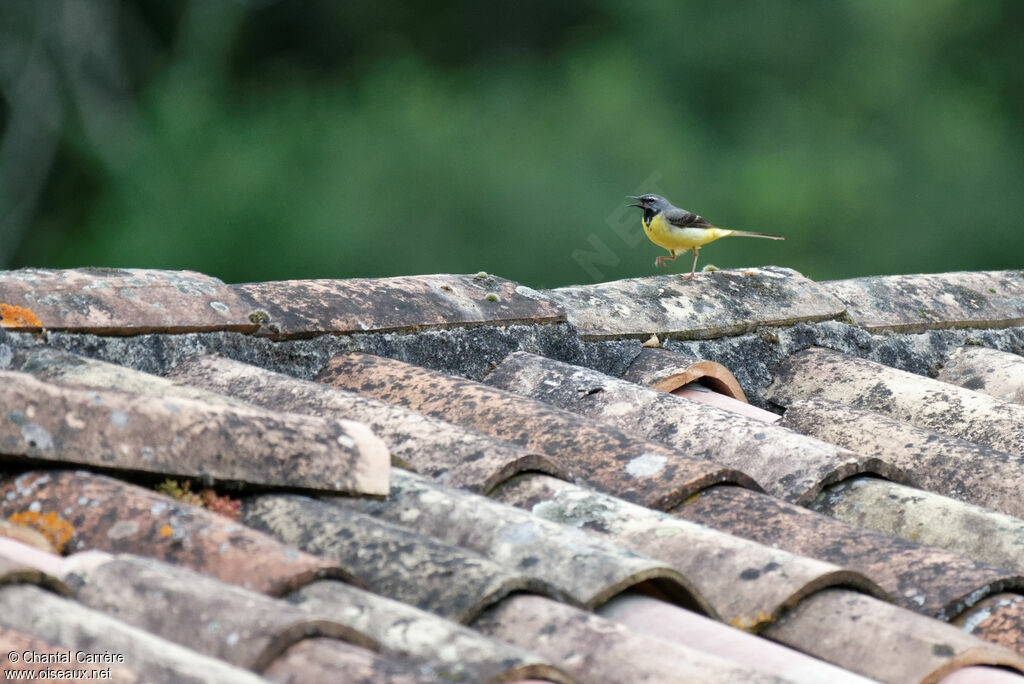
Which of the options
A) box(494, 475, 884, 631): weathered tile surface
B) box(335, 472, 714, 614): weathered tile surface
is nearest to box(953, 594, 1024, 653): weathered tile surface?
box(494, 475, 884, 631): weathered tile surface

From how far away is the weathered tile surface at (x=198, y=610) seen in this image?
1091 mm

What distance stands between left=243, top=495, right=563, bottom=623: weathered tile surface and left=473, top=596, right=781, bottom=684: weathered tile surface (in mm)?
25

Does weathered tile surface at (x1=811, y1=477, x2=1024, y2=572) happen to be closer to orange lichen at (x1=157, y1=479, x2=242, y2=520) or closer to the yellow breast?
orange lichen at (x1=157, y1=479, x2=242, y2=520)

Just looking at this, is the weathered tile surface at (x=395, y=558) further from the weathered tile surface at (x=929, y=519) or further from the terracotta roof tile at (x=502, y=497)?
the weathered tile surface at (x=929, y=519)

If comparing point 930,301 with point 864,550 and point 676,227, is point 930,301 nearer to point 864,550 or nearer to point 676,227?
point 676,227

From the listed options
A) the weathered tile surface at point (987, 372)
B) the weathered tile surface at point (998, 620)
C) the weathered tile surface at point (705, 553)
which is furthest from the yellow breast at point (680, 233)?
the weathered tile surface at point (998, 620)

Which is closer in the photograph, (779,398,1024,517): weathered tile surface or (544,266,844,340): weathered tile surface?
(779,398,1024,517): weathered tile surface

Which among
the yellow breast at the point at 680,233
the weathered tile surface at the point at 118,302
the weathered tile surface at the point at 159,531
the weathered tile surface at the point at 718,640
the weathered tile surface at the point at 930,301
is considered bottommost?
the weathered tile surface at the point at 718,640

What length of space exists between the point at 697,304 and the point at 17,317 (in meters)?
1.64

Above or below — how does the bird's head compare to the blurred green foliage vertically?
below

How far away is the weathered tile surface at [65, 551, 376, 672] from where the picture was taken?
3.58 feet

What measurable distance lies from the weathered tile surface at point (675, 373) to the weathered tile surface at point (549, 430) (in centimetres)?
50

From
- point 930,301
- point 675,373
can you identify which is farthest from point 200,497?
point 930,301

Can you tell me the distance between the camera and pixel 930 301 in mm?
3396
